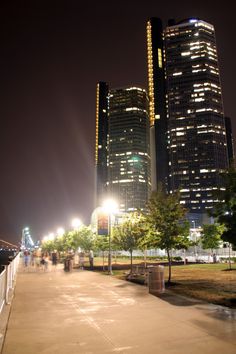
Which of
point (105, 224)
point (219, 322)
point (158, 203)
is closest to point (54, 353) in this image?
point (219, 322)

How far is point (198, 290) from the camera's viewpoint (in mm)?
17688

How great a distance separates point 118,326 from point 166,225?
11458 mm

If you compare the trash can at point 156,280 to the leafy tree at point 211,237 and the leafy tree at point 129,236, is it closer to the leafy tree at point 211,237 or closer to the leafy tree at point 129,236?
the leafy tree at point 129,236

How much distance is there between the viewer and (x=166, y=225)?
68.5 feet

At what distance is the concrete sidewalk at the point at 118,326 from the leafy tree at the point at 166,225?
5.76 metres

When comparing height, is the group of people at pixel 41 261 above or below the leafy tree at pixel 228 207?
below

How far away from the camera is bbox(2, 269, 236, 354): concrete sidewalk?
26.1ft

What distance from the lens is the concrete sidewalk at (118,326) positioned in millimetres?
7969

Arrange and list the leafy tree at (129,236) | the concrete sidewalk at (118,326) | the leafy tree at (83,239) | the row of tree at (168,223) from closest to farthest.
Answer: the concrete sidewalk at (118,326)
the row of tree at (168,223)
the leafy tree at (129,236)
the leafy tree at (83,239)

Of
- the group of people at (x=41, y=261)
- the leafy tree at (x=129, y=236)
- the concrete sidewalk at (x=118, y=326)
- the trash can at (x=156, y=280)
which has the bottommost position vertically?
the concrete sidewalk at (x=118, y=326)

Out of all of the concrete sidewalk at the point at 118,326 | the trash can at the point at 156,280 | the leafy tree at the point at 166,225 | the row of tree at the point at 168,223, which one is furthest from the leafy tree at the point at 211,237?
the concrete sidewalk at the point at 118,326

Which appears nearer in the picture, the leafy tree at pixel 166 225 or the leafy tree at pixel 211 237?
the leafy tree at pixel 166 225

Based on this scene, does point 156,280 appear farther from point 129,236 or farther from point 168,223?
point 129,236

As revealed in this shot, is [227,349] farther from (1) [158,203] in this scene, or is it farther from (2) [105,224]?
(2) [105,224]
